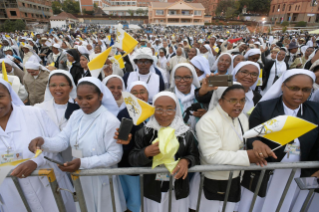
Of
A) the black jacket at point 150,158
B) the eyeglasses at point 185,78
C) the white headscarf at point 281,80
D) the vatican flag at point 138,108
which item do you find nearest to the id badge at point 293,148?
the white headscarf at point 281,80

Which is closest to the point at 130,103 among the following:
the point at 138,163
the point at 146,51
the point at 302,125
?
the point at 138,163

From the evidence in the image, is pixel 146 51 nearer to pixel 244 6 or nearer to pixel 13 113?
pixel 13 113

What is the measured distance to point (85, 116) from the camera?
6.77ft

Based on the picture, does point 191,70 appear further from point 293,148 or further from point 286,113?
point 293,148

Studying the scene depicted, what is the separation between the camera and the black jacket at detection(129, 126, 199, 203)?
70.3 inches

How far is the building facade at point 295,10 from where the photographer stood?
161ft

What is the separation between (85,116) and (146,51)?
2239 mm

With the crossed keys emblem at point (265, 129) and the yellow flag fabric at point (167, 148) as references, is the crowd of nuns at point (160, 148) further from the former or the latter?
the crossed keys emblem at point (265, 129)

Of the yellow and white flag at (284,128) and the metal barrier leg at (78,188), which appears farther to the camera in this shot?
the metal barrier leg at (78,188)

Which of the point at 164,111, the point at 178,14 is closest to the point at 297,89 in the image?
the point at 164,111

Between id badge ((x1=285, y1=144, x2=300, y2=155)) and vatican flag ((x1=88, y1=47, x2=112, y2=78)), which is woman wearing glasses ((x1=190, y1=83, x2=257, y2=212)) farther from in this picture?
vatican flag ((x1=88, y1=47, x2=112, y2=78))

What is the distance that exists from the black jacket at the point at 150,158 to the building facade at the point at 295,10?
57.6 meters

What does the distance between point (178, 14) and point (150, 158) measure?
76.2 m

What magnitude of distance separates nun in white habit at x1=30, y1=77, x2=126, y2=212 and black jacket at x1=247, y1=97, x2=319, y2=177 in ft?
5.18
